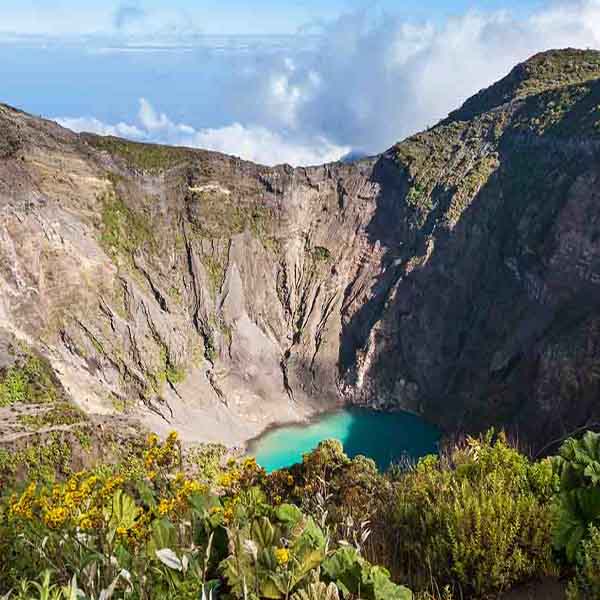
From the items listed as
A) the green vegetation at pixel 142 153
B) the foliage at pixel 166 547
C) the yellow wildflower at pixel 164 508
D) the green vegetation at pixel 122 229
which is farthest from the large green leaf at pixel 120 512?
the green vegetation at pixel 142 153

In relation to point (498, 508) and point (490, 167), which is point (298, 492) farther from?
point (490, 167)

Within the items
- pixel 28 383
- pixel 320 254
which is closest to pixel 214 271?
pixel 320 254

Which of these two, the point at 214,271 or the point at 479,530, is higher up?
the point at 214,271

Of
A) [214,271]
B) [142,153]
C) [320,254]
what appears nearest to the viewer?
[142,153]

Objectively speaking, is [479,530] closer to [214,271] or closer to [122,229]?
[122,229]

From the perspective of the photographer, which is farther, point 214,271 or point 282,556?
point 214,271

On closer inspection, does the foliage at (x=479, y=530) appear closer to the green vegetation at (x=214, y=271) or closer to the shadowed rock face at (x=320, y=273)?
the shadowed rock face at (x=320, y=273)
